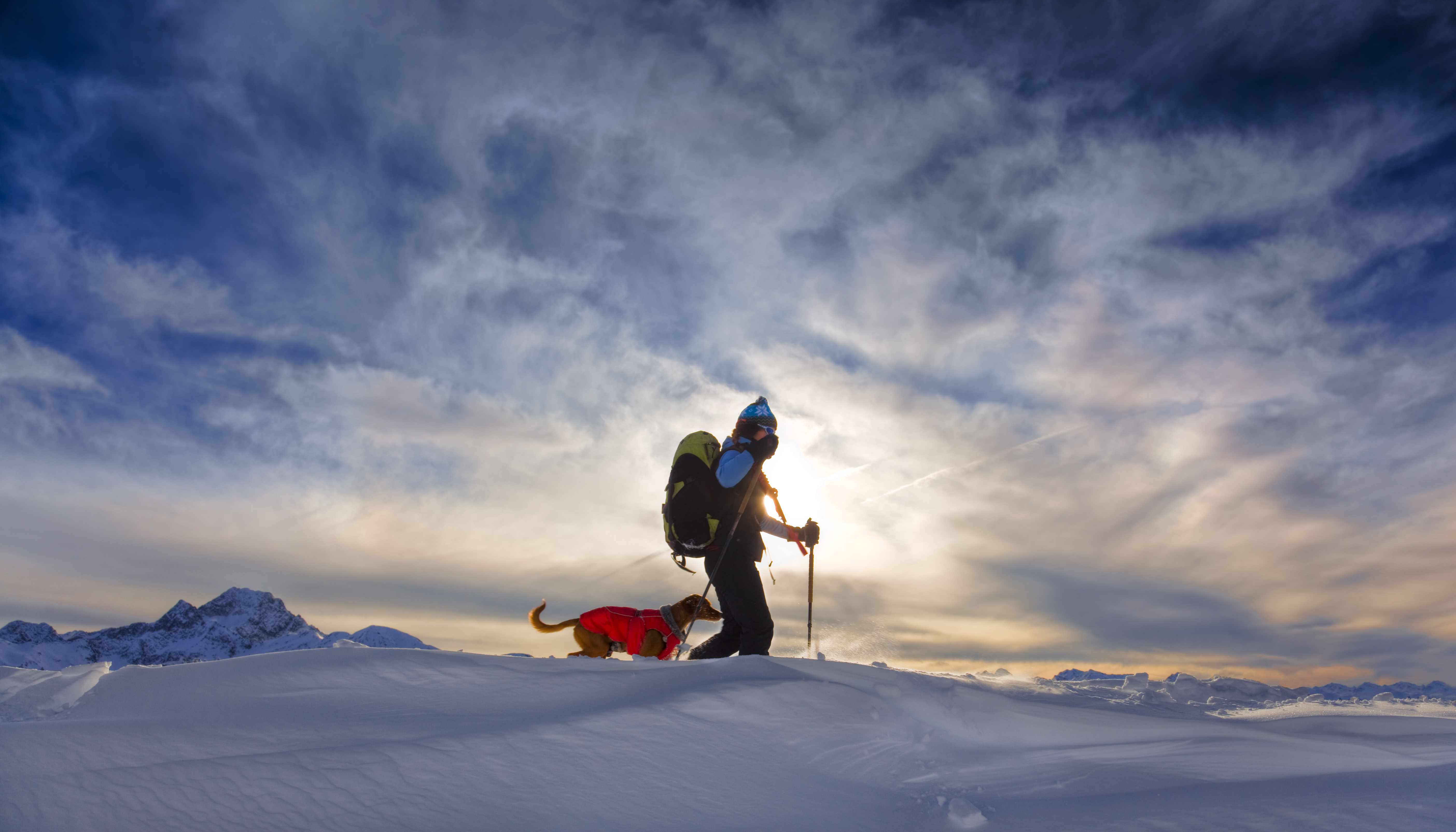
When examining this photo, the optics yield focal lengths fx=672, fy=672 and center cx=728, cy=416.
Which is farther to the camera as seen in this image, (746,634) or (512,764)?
(746,634)

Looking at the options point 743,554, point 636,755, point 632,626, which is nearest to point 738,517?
point 743,554

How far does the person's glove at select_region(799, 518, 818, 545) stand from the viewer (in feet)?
23.3

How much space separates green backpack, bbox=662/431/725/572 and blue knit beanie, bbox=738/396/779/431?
0.56m

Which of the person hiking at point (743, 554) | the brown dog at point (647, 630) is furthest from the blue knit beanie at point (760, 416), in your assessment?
the brown dog at point (647, 630)

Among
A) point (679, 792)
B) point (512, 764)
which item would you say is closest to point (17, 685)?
point (512, 764)

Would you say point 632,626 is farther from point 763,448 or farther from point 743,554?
point 763,448

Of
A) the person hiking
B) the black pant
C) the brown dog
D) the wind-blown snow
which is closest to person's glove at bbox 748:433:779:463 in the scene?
the person hiking

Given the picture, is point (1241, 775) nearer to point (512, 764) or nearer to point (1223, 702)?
point (512, 764)

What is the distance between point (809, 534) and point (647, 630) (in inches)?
76.6

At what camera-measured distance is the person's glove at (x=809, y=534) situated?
710 centimetres

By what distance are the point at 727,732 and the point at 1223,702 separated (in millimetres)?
7075

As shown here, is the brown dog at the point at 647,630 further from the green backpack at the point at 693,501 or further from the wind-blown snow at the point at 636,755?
the wind-blown snow at the point at 636,755

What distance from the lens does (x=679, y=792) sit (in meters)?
2.67

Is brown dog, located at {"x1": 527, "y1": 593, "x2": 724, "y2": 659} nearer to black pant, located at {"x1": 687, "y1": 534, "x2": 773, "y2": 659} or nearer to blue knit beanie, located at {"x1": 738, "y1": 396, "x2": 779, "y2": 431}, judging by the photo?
black pant, located at {"x1": 687, "y1": 534, "x2": 773, "y2": 659}
